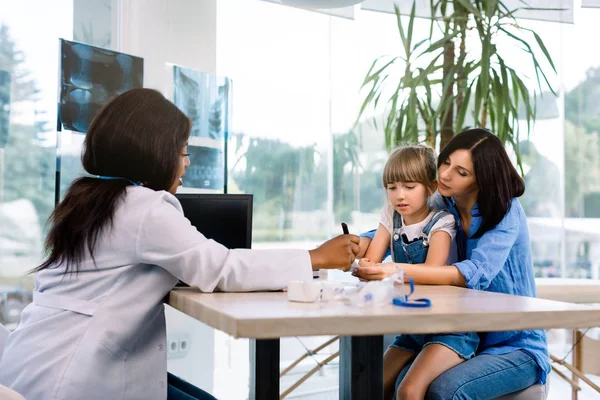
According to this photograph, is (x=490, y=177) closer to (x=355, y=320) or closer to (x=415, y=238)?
(x=415, y=238)

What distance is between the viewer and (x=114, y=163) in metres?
1.49

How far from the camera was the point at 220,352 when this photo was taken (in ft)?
12.7

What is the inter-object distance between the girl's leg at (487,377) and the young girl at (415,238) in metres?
0.04

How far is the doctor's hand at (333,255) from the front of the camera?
5.15ft

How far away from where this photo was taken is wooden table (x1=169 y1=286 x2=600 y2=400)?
104 cm

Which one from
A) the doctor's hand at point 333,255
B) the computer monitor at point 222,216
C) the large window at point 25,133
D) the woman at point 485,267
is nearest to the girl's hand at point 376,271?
the woman at point 485,267

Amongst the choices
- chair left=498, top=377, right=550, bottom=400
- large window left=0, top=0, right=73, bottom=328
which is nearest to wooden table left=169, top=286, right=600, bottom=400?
chair left=498, top=377, right=550, bottom=400

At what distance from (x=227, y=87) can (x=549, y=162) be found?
9.34 feet

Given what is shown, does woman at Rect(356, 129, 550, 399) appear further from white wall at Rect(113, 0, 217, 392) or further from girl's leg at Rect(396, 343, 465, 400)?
white wall at Rect(113, 0, 217, 392)

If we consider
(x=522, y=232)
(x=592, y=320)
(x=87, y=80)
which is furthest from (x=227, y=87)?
(x=592, y=320)

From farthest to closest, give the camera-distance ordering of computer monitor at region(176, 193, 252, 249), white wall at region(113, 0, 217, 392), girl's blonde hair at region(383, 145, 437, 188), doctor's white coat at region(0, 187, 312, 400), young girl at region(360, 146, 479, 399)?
1. white wall at region(113, 0, 217, 392)
2. computer monitor at region(176, 193, 252, 249)
3. girl's blonde hair at region(383, 145, 437, 188)
4. young girl at region(360, 146, 479, 399)
5. doctor's white coat at region(0, 187, 312, 400)

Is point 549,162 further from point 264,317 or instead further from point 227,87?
point 264,317

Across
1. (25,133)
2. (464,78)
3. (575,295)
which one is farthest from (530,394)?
(25,133)

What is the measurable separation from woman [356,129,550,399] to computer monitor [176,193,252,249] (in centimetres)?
65
